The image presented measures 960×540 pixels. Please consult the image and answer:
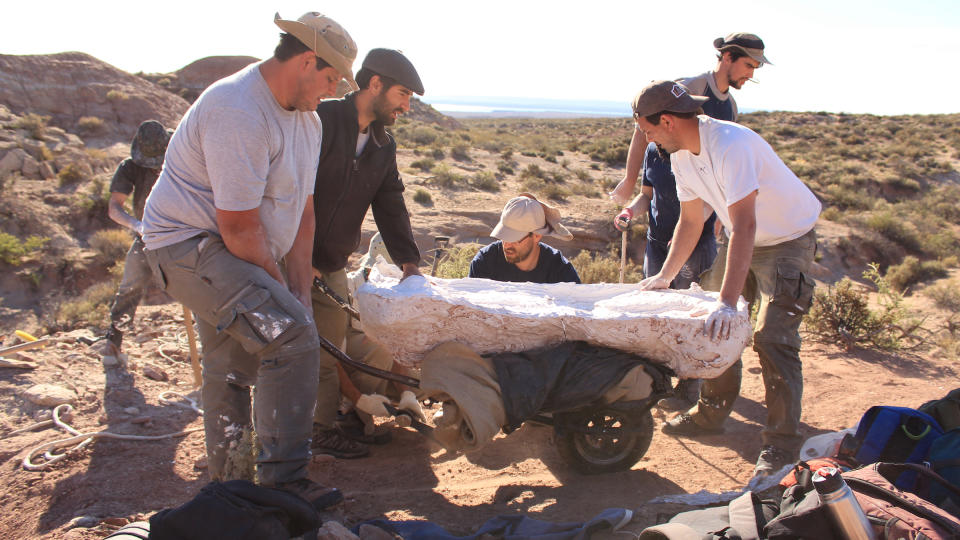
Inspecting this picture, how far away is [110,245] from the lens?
424 inches

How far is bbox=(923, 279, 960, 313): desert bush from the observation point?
1033 cm

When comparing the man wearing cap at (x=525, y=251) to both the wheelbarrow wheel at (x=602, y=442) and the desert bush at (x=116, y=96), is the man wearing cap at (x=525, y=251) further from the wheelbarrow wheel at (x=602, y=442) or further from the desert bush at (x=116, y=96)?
the desert bush at (x=116, y=96)

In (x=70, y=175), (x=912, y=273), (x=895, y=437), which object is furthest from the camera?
(x=70, y=175)

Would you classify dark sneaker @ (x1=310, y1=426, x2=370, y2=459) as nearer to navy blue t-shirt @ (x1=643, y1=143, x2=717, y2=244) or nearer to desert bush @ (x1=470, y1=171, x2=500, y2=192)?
navy blue t-shirt @ (x1=643, y1=143, x2=717, y2=244)

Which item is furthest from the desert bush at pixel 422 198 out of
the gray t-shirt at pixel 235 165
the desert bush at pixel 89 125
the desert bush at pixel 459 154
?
the desert bush at pixel 89 125

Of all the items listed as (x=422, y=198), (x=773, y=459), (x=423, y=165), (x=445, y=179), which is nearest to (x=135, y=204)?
(x=773, y=459)

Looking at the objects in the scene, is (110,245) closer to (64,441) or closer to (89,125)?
(64,441)

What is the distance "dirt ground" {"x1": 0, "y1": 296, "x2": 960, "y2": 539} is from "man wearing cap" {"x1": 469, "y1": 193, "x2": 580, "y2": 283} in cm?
95

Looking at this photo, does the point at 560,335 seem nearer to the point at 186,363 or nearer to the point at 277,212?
the point at 277,212

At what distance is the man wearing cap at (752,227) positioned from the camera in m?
2.92

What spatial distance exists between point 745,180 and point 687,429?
1745 mm

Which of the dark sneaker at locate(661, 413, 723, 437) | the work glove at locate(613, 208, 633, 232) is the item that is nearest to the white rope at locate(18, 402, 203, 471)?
the dark sneaker at locate(661, 413, 723, 437)

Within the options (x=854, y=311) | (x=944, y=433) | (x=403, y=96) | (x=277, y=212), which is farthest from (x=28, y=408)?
(x=854, y=311)

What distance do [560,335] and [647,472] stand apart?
0.96 metres
